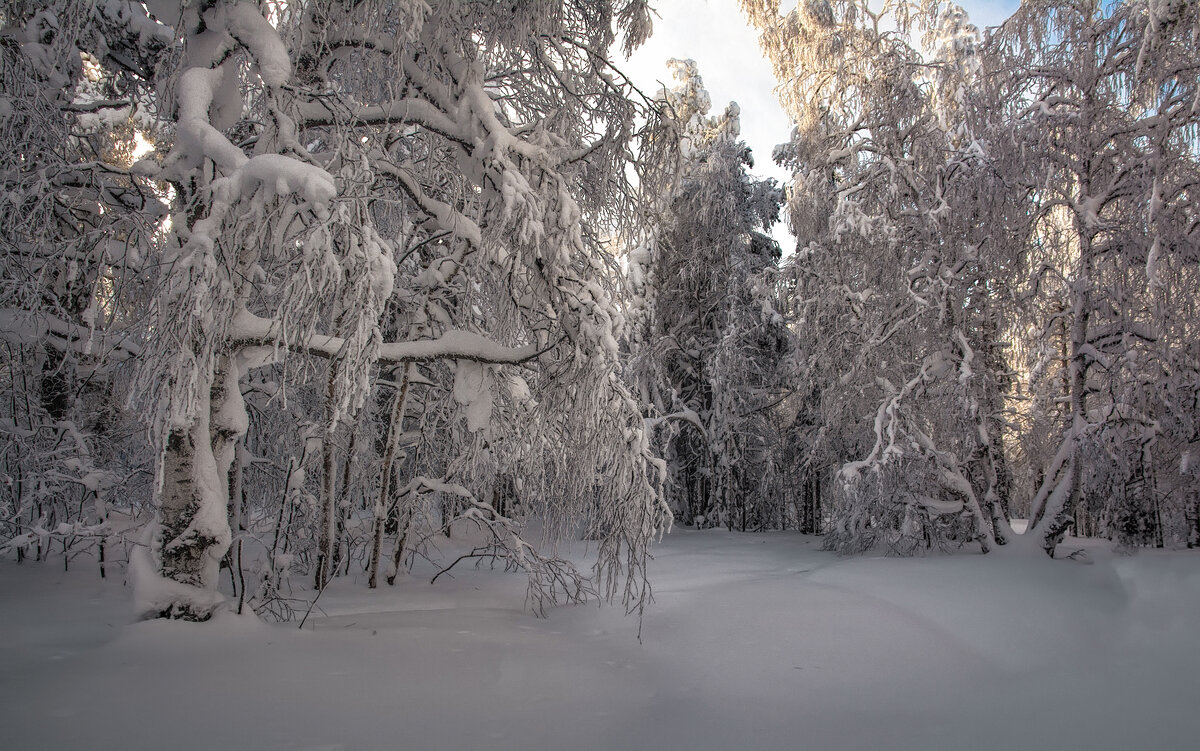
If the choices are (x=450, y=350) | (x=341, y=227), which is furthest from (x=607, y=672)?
(x=341, y=227)

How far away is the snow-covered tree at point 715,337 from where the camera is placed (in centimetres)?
1595

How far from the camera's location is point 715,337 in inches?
686

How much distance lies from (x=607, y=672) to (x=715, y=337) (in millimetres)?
14126

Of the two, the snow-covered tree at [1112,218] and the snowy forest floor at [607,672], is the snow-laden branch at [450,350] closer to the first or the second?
the snowy forest floor at [607,672]

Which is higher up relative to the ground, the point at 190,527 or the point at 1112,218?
the point at 1112,218

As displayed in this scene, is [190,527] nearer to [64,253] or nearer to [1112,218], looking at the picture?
[64,253]

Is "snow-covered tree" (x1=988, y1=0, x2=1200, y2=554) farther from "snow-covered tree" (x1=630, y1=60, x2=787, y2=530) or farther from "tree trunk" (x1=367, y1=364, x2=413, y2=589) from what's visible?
"tree trunk" (x1=367, y1=364, x2=413, y2=589)

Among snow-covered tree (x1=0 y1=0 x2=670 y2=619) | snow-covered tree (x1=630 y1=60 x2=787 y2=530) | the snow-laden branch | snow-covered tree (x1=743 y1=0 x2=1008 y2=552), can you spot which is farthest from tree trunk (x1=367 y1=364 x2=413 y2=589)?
snow-covered tree (x1=630 y1=60 x2=787 y2=530)

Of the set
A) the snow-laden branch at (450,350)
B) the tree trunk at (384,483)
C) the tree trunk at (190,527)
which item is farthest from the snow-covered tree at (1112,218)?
the tree trunk at (190,527)

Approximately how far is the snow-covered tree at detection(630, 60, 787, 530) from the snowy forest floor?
32.0 feet

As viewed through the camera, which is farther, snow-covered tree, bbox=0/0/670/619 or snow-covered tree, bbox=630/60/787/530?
snow-covered tree, bbox=630/60/787/530

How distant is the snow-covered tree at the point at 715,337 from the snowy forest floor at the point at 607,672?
32.0ft

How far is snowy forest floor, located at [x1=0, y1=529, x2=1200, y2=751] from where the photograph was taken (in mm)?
2846

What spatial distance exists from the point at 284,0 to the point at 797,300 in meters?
9.74
